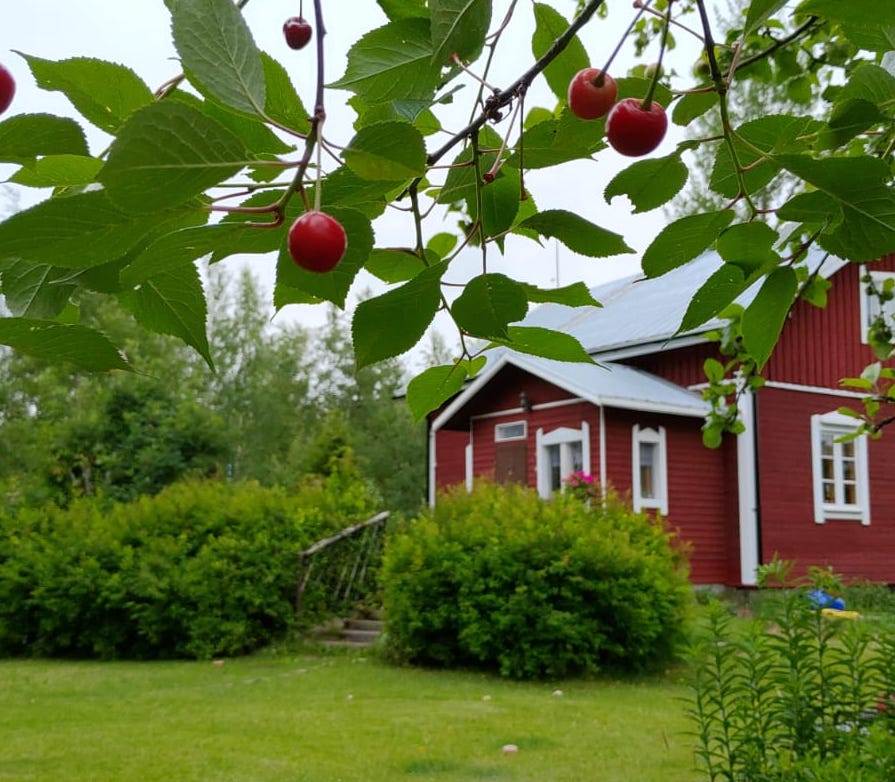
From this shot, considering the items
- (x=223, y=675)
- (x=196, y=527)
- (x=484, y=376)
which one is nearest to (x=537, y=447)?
(x=484, y=376)

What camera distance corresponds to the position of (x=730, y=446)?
13.6 metres

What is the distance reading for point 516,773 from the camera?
190 inches

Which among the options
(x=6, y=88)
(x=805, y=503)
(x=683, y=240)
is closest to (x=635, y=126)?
(x=683, y=240)

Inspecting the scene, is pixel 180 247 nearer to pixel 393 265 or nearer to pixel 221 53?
pixel 221 53

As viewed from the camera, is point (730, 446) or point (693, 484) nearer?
point (693, 484)

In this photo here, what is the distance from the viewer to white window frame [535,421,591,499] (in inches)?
517

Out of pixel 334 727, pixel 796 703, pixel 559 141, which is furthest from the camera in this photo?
pixel 334 727

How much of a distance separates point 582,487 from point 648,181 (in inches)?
415

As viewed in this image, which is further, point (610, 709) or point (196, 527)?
point (196, 527)

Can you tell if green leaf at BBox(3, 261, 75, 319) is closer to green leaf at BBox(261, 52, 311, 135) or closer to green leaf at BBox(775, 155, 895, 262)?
green leaf at BBox(261, 52, 311, 135)

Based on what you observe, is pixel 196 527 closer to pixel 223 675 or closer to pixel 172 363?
pixel 223 675

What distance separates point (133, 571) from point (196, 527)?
2.65 ft

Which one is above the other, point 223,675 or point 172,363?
point 172,363

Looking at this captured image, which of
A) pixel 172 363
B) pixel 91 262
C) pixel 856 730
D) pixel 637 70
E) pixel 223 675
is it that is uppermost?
pixel 172 363
